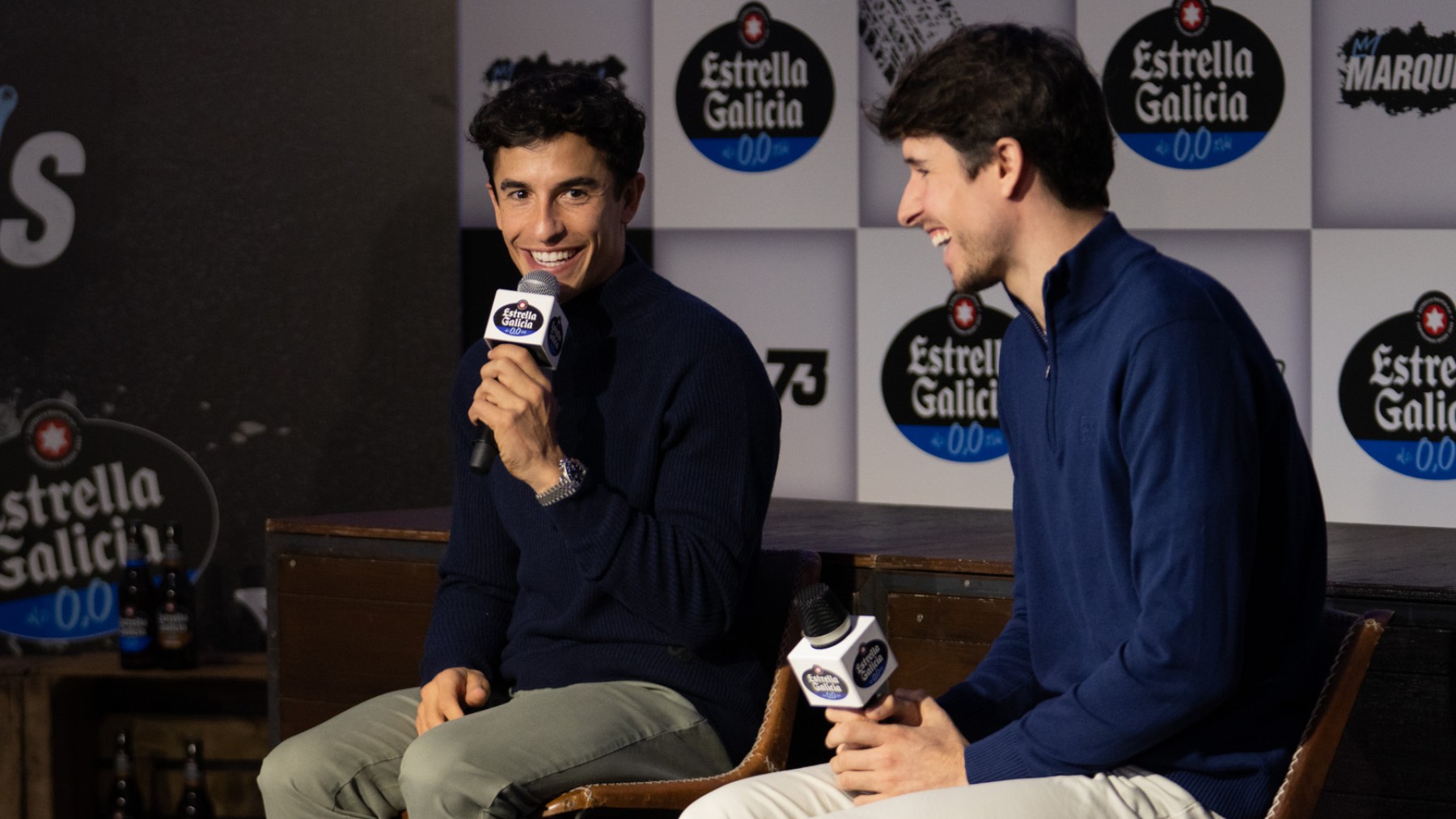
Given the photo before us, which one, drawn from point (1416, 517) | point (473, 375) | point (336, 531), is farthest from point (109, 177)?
point (1416, 517)

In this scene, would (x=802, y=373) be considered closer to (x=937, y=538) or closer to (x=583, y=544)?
(x=937, y=538)

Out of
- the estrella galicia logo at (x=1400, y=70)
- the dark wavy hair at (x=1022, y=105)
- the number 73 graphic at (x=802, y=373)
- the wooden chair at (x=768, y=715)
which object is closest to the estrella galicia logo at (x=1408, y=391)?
the estrella galicia logo at (x=1400, y=70)

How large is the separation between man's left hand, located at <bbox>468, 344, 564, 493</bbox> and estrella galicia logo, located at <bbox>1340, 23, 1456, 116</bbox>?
1.98m

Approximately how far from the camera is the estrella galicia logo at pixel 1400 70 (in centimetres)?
295

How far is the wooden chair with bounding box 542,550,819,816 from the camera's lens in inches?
67.7

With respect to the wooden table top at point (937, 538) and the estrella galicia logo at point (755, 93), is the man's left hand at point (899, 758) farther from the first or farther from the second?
the estrella galicia logo at point (755, 93)

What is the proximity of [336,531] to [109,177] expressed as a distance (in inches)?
56.0

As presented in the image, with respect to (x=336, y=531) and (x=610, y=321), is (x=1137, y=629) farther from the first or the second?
(x=336, y=531)

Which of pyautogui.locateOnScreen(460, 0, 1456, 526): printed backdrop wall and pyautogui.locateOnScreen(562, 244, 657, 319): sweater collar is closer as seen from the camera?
pyautogui.locateOnScreen(562, 244, 657, 319): sweater collar

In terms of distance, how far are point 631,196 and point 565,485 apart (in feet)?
1.55

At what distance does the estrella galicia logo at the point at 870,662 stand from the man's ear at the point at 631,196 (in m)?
0.85

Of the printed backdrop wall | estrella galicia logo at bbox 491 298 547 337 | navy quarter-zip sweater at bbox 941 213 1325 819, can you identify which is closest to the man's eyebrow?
estrella galicia logo at bbox 491 298 547 337

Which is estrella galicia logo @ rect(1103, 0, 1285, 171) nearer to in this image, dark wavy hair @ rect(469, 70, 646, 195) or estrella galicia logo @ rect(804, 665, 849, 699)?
dark wavy hair @ rect(469, 70, 646, 195)

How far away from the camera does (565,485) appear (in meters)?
1.78
